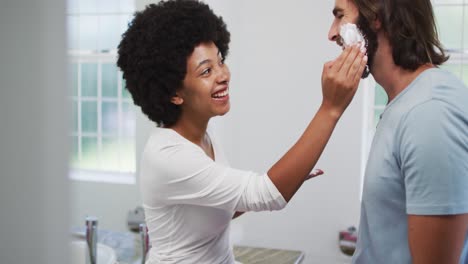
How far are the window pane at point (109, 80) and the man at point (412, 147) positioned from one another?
2.24 ft

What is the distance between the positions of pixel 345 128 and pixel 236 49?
0.83m

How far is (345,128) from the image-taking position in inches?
111

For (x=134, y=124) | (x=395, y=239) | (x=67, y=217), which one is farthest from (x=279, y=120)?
(x=67, y=217)

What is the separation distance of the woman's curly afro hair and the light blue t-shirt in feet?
1.58

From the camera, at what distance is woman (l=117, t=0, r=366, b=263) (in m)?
1.01

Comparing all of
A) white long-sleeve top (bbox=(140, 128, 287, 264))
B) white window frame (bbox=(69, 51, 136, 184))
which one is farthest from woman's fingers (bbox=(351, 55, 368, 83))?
white window frame (bbox=(69, 51, 136, 184))

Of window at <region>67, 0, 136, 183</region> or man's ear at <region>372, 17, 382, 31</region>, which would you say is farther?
window at <region>67, 0, 136, 183</region>

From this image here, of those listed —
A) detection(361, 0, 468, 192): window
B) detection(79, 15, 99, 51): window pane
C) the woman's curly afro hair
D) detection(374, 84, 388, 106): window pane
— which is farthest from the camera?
detection(374, 84, 388, 106): window pane

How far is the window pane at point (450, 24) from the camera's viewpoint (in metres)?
2.88

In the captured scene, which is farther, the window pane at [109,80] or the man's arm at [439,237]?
Answer: the window pane at [109,80]

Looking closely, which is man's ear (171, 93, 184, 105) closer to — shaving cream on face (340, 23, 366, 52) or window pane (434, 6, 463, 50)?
shaving cream on face (340, 23, 366, 52)

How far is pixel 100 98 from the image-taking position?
4.42 feet

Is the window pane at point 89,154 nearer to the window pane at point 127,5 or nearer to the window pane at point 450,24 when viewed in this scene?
the window pane at point 127,5

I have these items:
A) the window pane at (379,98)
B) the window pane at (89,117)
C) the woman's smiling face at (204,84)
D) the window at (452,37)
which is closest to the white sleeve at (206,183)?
the woman's smiling face at (204,84)
